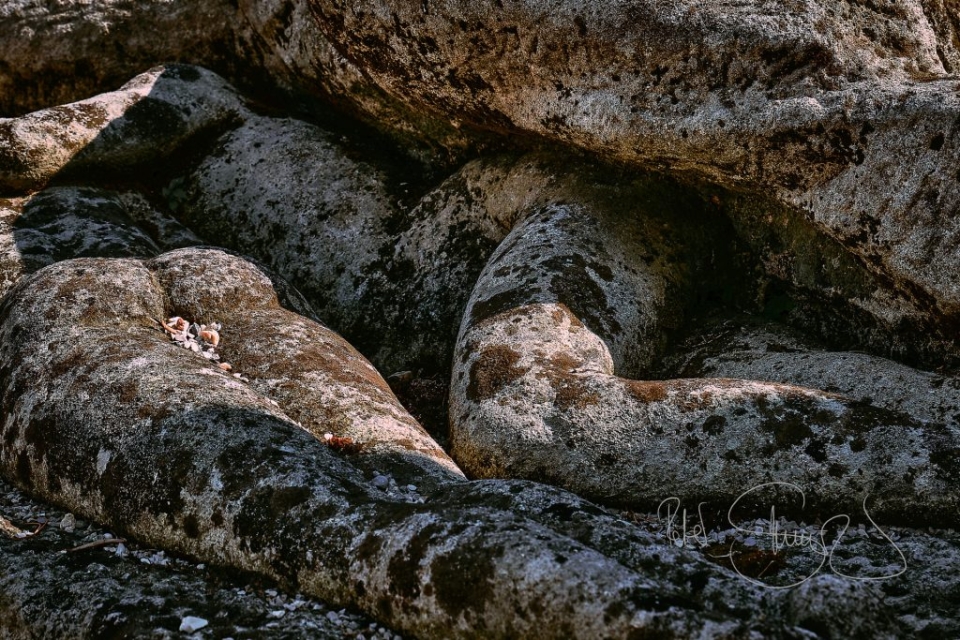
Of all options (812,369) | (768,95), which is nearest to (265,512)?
(812,369)

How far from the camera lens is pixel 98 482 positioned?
4.29 m

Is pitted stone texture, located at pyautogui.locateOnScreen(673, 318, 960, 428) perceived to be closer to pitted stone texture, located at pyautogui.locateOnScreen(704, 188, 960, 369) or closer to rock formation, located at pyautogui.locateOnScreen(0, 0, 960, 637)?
rock formation, located at pyautogui.locateOnScreen(0, 0, 960, 637)

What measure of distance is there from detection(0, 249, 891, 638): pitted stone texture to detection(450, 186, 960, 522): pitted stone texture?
1.45 feet

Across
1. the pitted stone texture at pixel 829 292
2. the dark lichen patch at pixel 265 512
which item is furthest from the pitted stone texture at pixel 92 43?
the dark lichen patch at pixel 265 512

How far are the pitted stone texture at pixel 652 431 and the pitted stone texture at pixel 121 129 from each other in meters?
3.55

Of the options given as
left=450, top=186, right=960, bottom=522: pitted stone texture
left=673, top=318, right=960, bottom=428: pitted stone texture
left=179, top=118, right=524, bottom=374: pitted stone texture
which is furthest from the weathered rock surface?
left=179, top=118, right=524, bottom=374: pitted stone texture

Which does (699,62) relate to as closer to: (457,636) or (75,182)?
(457,636)

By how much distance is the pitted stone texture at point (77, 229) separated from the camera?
643 centimetres

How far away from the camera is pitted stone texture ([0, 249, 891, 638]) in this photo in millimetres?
3141

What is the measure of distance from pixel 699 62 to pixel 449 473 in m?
2.53

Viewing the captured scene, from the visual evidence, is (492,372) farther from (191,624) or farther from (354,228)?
(354,228)

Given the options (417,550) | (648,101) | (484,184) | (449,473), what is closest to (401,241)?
(484,184)

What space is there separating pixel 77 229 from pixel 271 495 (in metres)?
3.60

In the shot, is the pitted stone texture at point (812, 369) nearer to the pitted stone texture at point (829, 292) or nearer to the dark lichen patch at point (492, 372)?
the pitted stone texture at point (829, 292)
